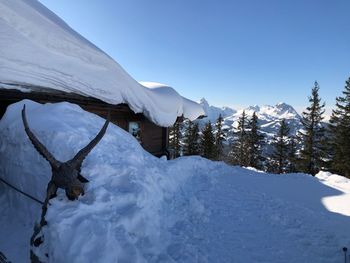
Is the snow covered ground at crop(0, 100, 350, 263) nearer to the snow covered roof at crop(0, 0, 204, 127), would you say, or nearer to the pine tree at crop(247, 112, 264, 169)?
the snow covered roof at crop(0, 0, 204, 127)

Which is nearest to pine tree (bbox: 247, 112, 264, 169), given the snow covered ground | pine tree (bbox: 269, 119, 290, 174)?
pine tree (bbox: 269, 119, 290, 174)

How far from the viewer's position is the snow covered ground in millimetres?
3961

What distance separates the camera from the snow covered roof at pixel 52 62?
7336mm

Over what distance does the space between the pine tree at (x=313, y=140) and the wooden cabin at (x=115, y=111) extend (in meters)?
17.3

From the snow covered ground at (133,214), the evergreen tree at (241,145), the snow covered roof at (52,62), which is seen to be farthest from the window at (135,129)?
the evergreen tree at (241,145)

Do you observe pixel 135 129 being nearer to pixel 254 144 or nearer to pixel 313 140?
pixel 313 140

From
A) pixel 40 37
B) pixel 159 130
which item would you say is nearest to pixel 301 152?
pixel 159 130

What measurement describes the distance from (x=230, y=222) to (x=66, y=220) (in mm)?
3348

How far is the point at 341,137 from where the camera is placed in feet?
82.8

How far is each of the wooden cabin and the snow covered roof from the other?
1.35 feet

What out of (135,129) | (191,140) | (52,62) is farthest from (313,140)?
(52,62)

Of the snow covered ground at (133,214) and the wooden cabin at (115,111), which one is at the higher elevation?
the wooden cabin at (115,111)

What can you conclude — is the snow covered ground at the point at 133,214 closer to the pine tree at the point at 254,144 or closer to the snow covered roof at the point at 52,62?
the snow covered roof at the point at 52,62

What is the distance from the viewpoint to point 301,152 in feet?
91.9
